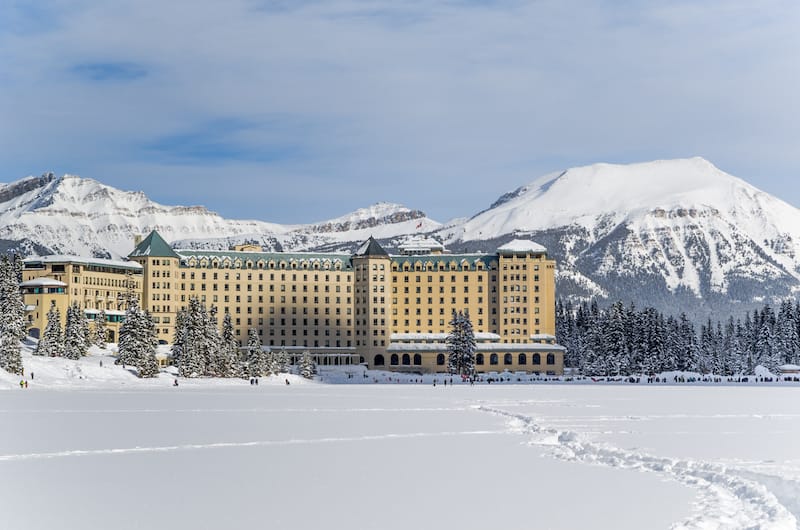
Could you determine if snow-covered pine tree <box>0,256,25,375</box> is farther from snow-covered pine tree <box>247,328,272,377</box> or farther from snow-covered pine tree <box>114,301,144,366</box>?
snow-covered pine tree <box>247,328,272,377</box>

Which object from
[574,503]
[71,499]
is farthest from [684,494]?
[71,499]

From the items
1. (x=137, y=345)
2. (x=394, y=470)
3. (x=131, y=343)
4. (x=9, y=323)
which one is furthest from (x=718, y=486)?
(x=131, y=343)

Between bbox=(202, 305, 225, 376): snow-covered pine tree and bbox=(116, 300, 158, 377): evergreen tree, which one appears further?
bbox=(202, 305, 225, 376): snow-covered pine tree

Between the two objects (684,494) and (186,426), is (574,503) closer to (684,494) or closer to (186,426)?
(684,494)

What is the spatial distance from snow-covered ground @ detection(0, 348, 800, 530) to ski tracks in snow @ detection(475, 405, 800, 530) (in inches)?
3.5

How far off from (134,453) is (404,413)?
33.6 metres

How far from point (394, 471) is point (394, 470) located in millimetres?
345

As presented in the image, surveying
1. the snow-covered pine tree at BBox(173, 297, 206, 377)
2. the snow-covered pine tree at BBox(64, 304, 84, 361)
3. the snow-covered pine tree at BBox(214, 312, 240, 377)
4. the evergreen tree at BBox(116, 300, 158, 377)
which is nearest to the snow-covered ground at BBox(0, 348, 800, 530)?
the evergreen tree at BBox(116, 300, 158, 377)

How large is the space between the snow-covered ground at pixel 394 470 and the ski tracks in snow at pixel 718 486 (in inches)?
3.5

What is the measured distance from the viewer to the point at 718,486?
36719mm

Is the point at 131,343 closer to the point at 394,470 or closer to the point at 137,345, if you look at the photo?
the point at 137,345

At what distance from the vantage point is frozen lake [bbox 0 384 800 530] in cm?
3102

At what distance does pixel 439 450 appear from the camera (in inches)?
1916

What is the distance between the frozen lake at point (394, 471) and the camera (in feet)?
102
